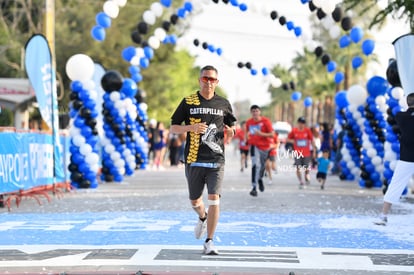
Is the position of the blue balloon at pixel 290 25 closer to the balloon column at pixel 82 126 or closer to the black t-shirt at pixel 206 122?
the balloon column at pixel 82 126

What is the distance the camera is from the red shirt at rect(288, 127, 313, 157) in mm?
19031

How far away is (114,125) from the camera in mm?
23094

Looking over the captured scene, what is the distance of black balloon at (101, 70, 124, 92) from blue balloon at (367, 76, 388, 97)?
7.58m

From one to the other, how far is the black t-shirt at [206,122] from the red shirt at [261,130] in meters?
8.29

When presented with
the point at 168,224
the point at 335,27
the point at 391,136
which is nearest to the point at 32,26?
the point at 335,27

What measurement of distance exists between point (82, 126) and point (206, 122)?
35.8ft

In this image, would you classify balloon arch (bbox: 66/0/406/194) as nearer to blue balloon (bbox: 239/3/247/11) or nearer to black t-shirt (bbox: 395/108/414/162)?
blue balloon (bbox: 239/3/247/11)

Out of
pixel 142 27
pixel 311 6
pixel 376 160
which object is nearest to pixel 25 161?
pixel 311 6

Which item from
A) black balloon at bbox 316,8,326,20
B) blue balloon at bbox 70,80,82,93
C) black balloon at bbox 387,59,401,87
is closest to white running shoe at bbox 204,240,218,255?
black balloon at bbox 387,59,401,87

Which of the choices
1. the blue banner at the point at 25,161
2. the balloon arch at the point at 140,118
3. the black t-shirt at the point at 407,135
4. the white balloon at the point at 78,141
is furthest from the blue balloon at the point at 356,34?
the black t-shirt at the point at 407,135

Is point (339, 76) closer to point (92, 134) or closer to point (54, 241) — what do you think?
point (92, 134)

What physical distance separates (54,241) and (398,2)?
9.91 meters

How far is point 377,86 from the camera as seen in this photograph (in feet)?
65.5

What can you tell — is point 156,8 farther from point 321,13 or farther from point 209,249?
point 209,249
